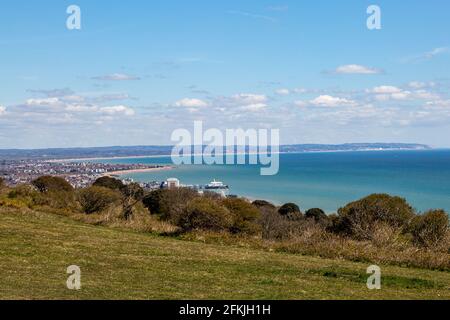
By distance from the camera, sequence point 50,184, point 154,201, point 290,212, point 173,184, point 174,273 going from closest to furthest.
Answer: point 174,273
point 154,201
point 50,184
point 173,184
point 290,212

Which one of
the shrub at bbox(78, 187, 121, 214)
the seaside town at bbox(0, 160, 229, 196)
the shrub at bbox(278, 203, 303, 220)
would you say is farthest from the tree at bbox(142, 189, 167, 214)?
the shrub at bbox(278, 203, 303, 220)

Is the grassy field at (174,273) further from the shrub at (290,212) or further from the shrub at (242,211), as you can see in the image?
the shrub at (290,212)

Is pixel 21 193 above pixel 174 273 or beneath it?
above

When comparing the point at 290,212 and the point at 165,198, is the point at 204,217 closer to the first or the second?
the point at 165,198

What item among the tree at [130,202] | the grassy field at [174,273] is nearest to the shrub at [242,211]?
the tree at [130,202]

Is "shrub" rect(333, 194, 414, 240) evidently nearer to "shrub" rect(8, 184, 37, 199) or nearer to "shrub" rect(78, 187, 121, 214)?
"shrub" rect(78, 187, 121, 214)

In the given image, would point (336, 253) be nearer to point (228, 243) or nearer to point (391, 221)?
point (228, 243)

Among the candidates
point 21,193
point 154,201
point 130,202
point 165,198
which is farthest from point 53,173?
point 130,202
